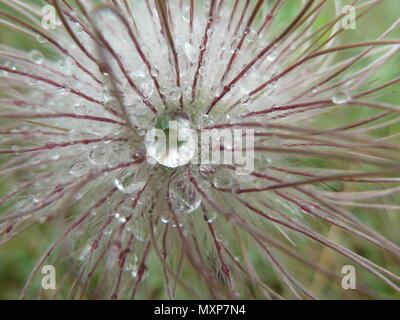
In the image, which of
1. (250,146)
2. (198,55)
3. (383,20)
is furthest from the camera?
(383,20)

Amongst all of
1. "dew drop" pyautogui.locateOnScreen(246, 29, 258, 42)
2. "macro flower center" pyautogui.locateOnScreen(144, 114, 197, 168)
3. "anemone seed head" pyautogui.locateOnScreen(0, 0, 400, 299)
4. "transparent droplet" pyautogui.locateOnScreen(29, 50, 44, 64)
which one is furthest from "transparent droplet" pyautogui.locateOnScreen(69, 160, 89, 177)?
"dew drop" pyautogui.locateOnScreen(246, 29, 258, 42)

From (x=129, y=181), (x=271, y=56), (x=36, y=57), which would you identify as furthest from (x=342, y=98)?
(x=36, y=57)

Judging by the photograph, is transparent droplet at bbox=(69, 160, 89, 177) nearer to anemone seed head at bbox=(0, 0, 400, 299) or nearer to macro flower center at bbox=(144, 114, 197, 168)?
anemone seed head at bbox=(0, 0, 400, 299)

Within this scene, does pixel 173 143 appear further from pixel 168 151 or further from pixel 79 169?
pixel 79 169
